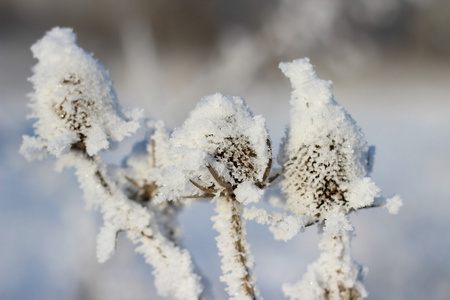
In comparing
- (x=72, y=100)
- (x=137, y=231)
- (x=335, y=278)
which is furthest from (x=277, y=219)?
(x=72, y=100)

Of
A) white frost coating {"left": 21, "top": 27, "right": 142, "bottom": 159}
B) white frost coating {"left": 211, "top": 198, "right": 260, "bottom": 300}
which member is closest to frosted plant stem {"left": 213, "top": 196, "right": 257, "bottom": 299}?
white frost coating {"left": 211, "top": 198, "right": 260, "bottom": 300}

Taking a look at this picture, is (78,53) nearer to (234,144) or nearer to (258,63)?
(234,144)

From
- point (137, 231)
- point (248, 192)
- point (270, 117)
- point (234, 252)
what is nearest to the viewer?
point (248, 192)

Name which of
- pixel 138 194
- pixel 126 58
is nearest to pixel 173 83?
pixel 126 58

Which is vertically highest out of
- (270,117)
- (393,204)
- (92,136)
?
(270,117)

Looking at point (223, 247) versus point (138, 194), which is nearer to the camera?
point (223, 247)

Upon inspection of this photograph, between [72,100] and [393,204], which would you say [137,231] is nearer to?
[72,100]
